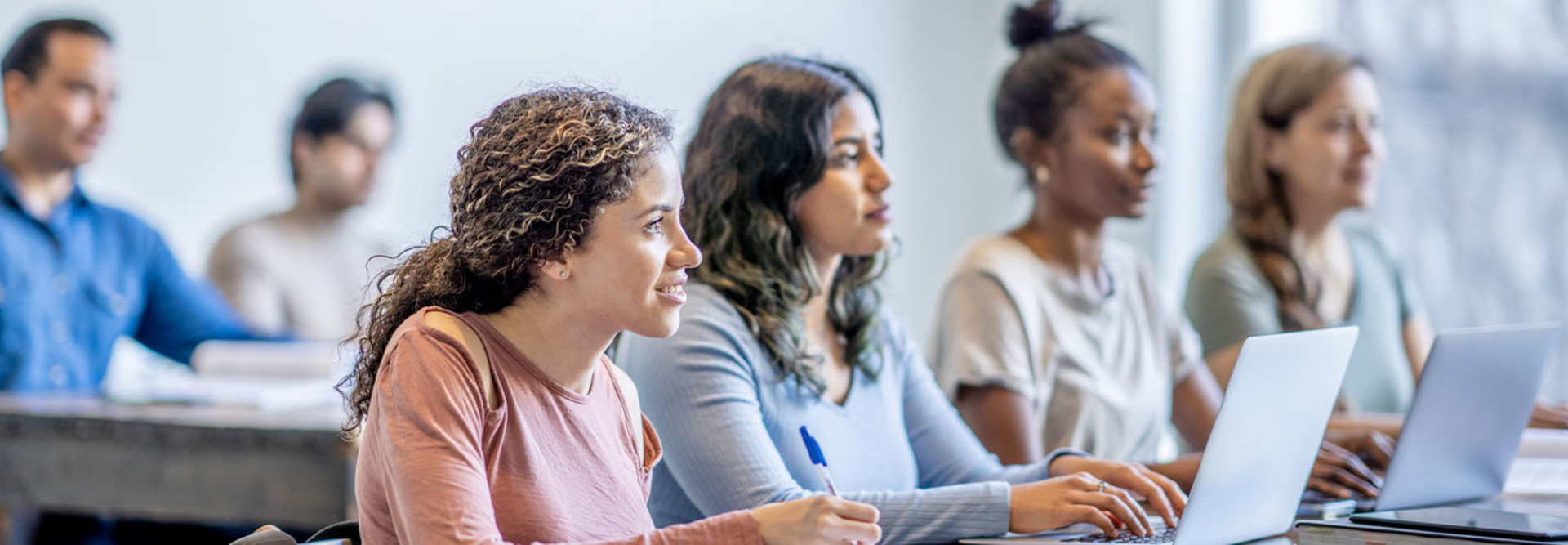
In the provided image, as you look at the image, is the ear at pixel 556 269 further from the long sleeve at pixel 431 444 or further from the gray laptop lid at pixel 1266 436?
the gray laptop lid at pixel 1266 436

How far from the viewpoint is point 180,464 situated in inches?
79.2

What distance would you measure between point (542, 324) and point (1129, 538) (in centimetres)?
54

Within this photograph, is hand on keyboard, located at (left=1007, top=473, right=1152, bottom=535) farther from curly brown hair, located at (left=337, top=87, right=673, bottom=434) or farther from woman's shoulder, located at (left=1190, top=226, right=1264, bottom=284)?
woman's shoulder, located at (left=1190, top=226, right=1264, bottom=284)

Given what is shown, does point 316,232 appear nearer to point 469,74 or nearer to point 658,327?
point 469,74

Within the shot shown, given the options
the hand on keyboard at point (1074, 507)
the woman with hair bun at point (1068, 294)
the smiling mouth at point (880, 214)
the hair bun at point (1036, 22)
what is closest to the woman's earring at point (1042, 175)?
the woman with hair bun at point (1068, 294)

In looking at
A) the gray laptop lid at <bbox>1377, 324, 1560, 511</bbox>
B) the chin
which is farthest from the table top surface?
the gray laptop lid at <bbox>1377, 324, 1560, 511</bbox>

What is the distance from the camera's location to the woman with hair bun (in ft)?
6.21

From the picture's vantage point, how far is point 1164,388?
80.7 inches

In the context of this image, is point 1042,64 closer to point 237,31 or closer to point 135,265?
point 135,265

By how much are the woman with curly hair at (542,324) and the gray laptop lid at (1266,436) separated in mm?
319

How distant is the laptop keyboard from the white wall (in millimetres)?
2019

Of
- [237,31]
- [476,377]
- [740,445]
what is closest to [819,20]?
[237,31]

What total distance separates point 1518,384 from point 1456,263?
1974 millimetres

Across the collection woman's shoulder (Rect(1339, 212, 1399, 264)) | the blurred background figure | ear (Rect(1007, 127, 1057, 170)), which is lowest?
the blurred background figure
